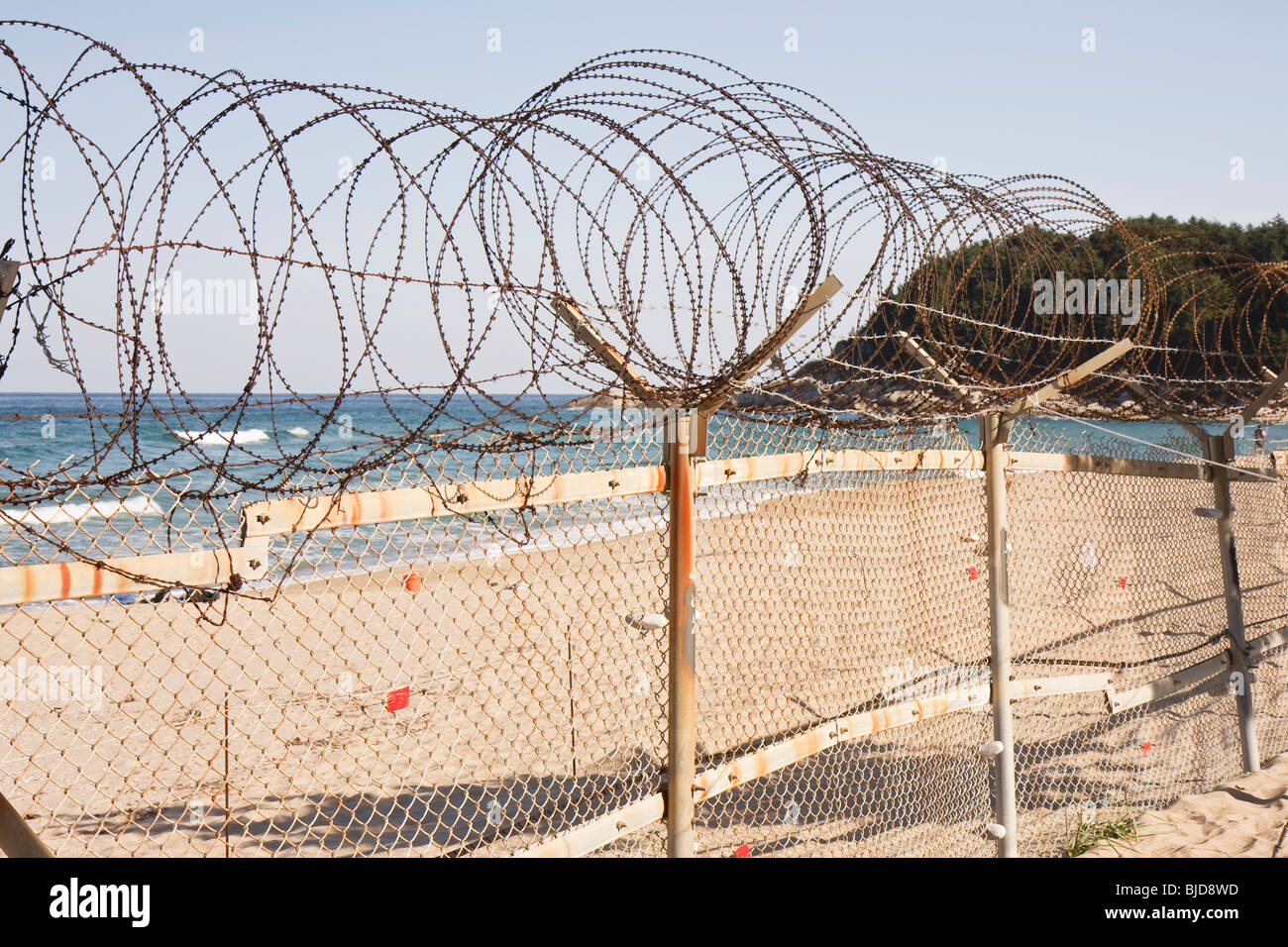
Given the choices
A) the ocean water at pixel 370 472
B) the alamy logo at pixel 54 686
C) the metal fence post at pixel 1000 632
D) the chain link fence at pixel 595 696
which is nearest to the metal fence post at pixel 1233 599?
the chain link fence at pixel 595 696

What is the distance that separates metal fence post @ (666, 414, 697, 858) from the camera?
315 cm

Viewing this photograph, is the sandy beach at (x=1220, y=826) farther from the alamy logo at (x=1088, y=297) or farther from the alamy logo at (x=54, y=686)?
the alamy logo at (x=54, y=686)

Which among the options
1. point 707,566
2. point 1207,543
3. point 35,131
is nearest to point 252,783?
point 35,131

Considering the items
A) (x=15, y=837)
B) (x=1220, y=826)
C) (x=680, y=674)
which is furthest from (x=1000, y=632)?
(x=15, y=837)

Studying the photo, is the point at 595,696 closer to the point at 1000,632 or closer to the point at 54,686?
the point at 1000,632

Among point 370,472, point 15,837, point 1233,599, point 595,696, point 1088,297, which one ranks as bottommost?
point 595,696

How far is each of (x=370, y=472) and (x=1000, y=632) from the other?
377cm

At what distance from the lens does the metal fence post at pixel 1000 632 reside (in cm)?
457

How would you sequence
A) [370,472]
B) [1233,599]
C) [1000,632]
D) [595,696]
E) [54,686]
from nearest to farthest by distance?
[1000,632], [370,472], [1233,599], [595,696], [54,686]

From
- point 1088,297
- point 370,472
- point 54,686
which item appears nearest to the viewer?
point 1088,297

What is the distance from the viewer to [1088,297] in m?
5.65

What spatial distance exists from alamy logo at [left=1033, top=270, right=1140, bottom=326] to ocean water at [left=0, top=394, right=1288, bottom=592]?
0.65m
